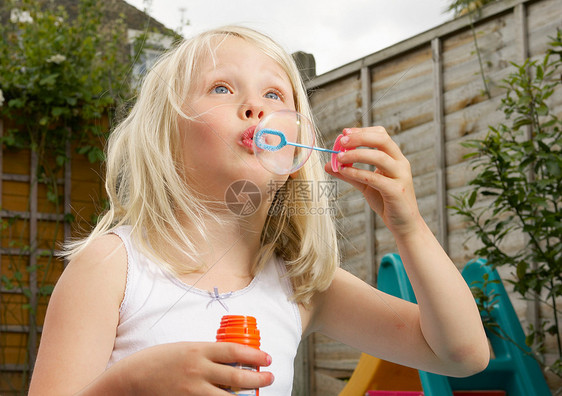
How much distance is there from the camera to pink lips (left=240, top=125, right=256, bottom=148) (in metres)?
1.04

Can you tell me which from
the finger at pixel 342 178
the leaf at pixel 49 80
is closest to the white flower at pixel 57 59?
the leaf at pixel 49 80

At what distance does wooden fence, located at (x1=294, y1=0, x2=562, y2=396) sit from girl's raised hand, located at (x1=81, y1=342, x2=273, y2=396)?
1778 millimetres

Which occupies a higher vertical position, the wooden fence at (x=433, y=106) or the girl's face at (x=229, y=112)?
the wooden fence at (x=433, y=106)

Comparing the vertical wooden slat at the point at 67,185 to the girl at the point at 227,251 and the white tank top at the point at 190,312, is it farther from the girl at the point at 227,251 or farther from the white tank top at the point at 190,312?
the white tank top at the point at 190,312

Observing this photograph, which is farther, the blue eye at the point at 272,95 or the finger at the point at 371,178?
the blue eye at the point at 272,95

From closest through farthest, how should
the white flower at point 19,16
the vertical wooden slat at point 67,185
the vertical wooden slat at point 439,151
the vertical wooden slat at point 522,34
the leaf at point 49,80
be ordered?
the vertical wooden slat at point 522,34
the vertical wooden slat at point 439,151
the leaf at point 49,80
the vertical wooden slat at point 67,185
the white flower at point 19,16

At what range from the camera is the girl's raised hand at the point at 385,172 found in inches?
38.2

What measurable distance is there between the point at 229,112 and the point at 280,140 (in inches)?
3.8

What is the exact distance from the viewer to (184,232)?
1147 mm

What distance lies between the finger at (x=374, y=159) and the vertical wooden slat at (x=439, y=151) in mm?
1955

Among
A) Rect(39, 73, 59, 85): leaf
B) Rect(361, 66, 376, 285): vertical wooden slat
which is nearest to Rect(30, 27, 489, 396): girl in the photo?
Rect(361, 66, 376, 285): vertical wooden slat

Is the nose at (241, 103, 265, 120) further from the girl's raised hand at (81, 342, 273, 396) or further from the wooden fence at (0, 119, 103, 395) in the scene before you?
the wooden fence at (0, 119, 103, 395)

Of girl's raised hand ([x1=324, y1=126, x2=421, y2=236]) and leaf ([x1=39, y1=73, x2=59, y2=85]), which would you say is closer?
girl's raised hand ([x1=324, y1=126, x2=421, y2=236])

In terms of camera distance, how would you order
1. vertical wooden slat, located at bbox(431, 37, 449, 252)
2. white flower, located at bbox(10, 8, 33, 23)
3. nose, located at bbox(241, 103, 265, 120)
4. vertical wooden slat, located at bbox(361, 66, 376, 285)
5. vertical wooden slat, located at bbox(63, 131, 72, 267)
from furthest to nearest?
white flower, located at bbox(10, 8, 33, 23)
vertical wooden slat, located at bbox(63, 131, 72, 267)
vertical wooden slat, located at bbox(361, 66, 376, 285)
vertical wooden slat, located at bbox(431, 37, 449, 252)
nose, located at bbox(241, 103, 265, 120)
